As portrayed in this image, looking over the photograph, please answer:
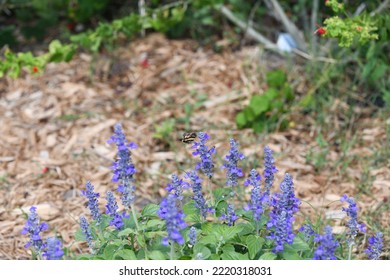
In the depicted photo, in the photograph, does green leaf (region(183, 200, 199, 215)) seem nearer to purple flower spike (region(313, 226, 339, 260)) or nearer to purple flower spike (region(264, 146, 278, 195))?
purple flower spike (region(264, 146, 278, 195))

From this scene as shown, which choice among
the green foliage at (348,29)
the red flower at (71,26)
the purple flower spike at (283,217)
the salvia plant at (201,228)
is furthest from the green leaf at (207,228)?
the red flower at (71,26)

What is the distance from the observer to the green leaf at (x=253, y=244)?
7.88ft

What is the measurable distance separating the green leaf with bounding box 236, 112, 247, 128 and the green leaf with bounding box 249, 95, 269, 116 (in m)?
0.10

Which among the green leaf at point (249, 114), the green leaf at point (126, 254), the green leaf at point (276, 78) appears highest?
the green leaf at point (126, 254)

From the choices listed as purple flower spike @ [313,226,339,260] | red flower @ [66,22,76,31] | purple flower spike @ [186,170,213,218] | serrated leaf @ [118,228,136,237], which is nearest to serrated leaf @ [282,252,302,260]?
purple flower spike @ [313,226,339,260]

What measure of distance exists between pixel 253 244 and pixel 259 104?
2.17 metres

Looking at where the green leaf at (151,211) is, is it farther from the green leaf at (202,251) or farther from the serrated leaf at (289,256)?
the serrated leaf at (289,256)

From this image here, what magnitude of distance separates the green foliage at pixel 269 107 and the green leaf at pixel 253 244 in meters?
2.08

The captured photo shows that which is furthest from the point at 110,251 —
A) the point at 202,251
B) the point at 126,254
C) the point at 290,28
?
the point at 290,28

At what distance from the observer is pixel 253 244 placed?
7.94 feet

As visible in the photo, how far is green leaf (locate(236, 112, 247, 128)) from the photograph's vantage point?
4.50m

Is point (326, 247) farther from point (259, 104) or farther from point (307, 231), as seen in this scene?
point (259, 104)

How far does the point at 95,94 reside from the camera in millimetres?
4996
